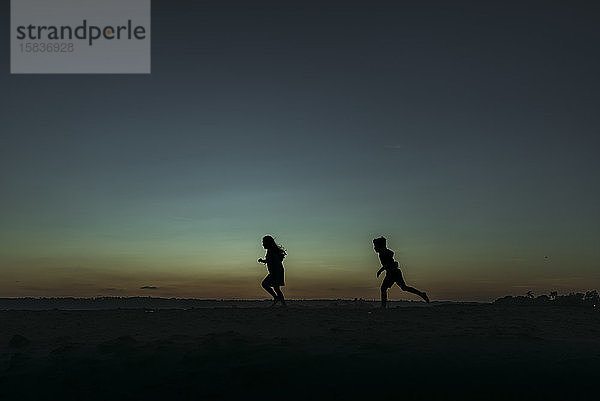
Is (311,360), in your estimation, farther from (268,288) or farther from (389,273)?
(268,288)

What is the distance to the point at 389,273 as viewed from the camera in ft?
62.8

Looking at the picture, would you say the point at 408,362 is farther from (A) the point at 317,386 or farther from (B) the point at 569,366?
(B) the point at 569,366

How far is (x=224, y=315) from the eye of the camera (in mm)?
17297

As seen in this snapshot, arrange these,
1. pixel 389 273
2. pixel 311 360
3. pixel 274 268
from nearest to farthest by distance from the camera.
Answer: pixel 311 360
pixel 389 273
pixel 274 268

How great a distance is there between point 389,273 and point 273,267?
12.1 feet

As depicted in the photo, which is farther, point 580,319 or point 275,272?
point 275,272

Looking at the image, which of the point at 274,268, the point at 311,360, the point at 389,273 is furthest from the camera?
the point at 274,268

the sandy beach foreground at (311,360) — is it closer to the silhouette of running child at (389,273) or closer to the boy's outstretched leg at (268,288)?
the silhouette of running child at (389,273)

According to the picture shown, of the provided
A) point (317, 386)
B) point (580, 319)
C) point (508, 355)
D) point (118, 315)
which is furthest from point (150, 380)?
point (580, 319)

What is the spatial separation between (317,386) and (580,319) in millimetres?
9119

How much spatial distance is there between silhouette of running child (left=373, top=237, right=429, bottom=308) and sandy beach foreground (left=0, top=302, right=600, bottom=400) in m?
3.81

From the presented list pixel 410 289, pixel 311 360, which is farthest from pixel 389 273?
pixel 311 360

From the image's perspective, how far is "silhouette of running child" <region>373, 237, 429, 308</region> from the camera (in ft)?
62.7

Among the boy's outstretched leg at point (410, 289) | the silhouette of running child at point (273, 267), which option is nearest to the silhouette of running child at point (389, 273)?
the boy's outstretched leg at point (410, 289)
